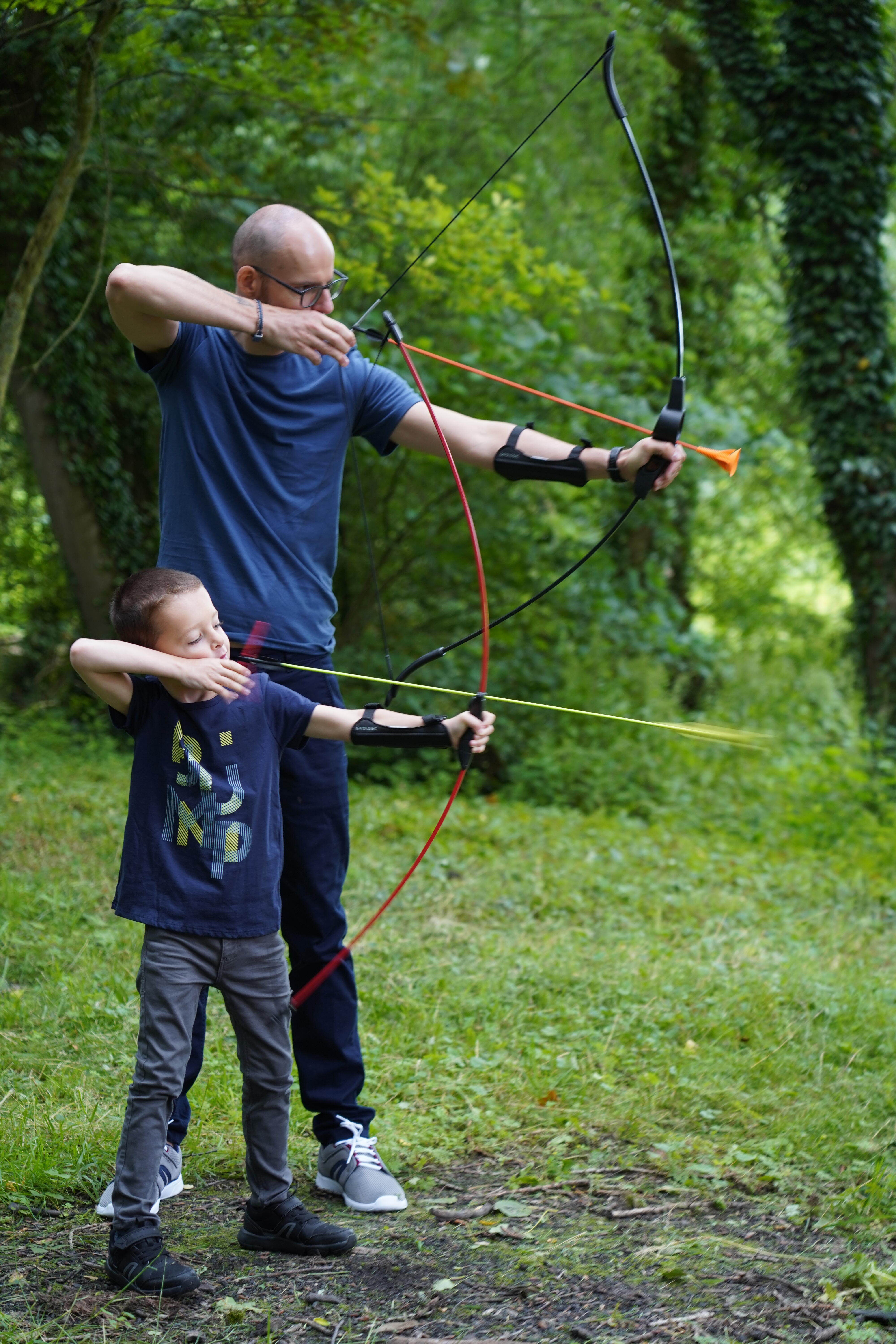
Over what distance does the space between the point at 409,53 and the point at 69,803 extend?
6837 millimetres

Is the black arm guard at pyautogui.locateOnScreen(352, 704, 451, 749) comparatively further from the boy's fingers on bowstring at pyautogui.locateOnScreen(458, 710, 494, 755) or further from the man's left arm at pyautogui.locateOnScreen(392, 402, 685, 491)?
the man's left arm at pyautogui.locateOnScreen(392, 402, 685, 491)

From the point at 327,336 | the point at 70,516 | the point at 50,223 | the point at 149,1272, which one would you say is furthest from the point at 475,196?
the point at 70,516

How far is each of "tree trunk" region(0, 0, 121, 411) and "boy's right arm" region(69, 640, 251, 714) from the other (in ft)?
9.46

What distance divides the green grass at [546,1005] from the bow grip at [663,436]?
1.56 metres

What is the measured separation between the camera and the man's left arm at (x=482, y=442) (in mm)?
2424

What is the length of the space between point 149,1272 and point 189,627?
112cm

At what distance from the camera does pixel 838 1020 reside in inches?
146

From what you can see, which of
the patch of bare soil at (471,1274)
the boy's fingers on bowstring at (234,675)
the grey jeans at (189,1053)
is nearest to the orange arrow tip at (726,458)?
the boy's fingers on bowstring at (234,675)

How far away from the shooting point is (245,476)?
7.75 feet

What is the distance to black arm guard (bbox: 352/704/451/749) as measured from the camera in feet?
7.17

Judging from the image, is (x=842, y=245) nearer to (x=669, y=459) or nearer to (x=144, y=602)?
(x=669, y=459)

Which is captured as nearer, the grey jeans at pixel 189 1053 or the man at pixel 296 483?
the grey jeans at pixel 189 1053

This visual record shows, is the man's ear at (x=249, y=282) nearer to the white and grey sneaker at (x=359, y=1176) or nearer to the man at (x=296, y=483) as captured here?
the man at (x=296, y=483)

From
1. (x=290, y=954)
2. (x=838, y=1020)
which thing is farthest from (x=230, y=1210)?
(x=838, y=1020)
